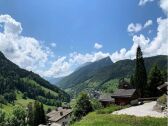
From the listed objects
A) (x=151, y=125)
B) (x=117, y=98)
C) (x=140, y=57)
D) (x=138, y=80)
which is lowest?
(x=151, y=125)

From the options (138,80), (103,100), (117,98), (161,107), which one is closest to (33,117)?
(103,100)

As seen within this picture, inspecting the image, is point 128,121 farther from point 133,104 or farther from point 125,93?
point 125,93

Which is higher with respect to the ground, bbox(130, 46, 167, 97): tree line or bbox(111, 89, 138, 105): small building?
bbox(130, 46, 167, 97): tree line

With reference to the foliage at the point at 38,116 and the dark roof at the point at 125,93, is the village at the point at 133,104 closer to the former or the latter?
the dark roof at the point at 125,93

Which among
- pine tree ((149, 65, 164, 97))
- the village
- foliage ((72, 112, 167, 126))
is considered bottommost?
foliage ((72, 112, 167, 126))

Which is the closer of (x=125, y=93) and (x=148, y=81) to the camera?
(x=125, y=93)

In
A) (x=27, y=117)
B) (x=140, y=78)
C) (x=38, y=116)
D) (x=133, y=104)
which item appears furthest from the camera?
(x=27, y=117)

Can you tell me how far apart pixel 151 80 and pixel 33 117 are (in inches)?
3069

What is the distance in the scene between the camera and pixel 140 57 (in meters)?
97.1

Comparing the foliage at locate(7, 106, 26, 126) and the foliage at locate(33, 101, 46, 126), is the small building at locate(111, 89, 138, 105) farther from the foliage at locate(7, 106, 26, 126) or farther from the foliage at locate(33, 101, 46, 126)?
the foliage at locate(7, 106, 26, 126)

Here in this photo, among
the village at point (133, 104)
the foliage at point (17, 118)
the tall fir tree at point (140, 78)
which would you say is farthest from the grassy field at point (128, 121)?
the foliage at point (17, 118)

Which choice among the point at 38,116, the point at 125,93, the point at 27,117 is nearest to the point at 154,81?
the point at 125,93

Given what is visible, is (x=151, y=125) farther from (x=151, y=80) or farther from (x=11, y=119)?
(x=11, y=119)

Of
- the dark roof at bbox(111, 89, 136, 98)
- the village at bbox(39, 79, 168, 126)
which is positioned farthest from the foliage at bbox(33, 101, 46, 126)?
the dark roof at bbox(111, 89, 136, 98)
